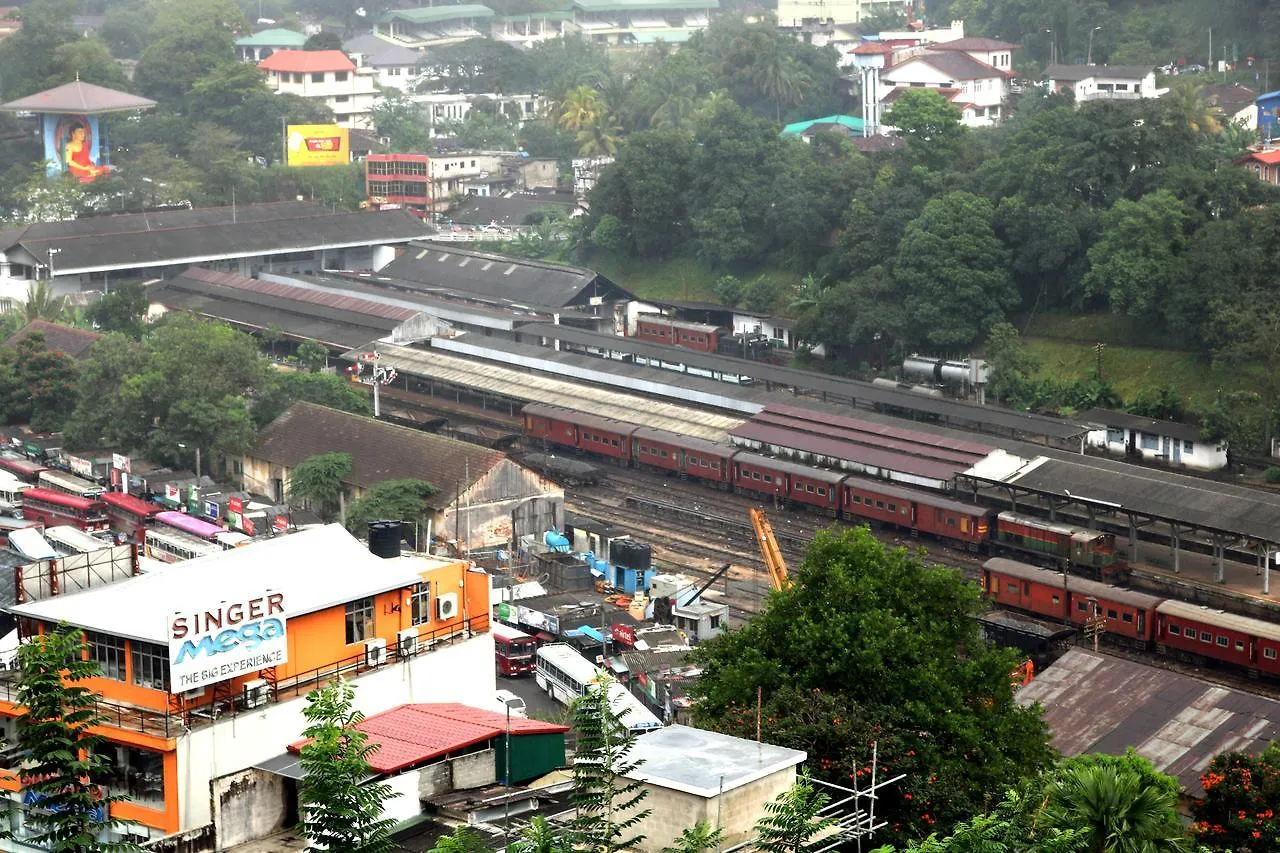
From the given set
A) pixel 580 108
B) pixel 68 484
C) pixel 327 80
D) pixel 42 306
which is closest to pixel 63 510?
pixel 68 484

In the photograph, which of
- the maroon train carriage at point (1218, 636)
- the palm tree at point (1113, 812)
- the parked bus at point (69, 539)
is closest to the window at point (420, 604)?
the palm tree at point (1113, 812)

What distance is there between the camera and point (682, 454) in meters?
55.2

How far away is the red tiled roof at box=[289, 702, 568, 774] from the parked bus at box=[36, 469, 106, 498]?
31259mm

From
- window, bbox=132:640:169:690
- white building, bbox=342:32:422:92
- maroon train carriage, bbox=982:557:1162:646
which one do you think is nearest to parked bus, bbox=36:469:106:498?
maroon train carriage, bbox=982:557:1162:646

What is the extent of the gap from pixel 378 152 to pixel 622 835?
88886 millimetres

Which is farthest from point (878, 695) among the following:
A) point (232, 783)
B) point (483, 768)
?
point (232, 783)

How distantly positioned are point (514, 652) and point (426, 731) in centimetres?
1836

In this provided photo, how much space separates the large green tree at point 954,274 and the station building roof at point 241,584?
40.5 m

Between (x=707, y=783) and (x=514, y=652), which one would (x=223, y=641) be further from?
(x=514, y=652)

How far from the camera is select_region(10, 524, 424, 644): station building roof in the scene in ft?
71.3

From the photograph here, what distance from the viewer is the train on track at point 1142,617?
3906 centimetres

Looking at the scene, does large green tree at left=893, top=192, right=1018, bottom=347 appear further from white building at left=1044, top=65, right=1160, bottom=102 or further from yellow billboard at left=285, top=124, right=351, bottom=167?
yellow billboard at left=285, top=124, right=351, bottom=167

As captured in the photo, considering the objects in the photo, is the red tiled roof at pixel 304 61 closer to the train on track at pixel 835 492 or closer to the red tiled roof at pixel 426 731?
the train on track at pixel 835 492

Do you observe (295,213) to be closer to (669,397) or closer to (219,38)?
(219,38)
